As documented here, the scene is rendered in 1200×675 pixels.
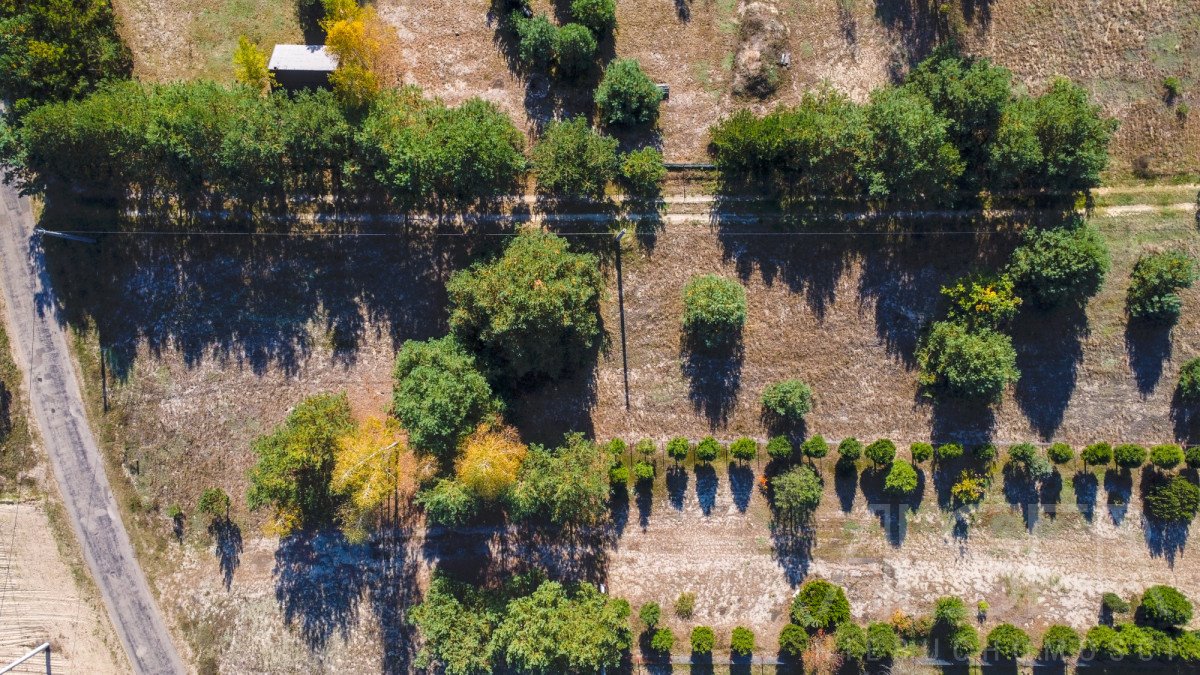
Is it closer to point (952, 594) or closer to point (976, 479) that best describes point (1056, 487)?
point (976, 479)

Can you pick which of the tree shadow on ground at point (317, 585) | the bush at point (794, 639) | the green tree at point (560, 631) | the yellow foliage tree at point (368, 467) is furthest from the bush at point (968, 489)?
the tree shadow on ground at point (317, 585)

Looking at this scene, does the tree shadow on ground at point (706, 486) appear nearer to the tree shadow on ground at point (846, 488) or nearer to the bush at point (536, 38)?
the tree shadow on ground at point (846, 488)

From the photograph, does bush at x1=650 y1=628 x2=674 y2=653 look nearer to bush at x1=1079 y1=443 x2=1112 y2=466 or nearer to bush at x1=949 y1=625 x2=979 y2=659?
bush at x1=949 y1=625 x2=979 y2=659

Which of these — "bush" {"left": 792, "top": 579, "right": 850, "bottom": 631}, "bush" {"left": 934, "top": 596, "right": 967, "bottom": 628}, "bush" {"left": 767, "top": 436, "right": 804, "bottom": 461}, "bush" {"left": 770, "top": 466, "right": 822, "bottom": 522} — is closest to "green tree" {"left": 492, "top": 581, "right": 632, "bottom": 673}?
"bush" {"left": 792, "top": 579, "right": 850, "bottom": 631}

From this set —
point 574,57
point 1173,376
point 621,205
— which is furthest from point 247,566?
point 1173,376

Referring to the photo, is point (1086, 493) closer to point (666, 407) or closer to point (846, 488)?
point (846, 488)

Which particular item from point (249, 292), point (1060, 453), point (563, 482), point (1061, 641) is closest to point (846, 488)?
point (1060, 453)

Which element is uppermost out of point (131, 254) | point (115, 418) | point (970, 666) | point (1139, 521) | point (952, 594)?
point (131, 254)
